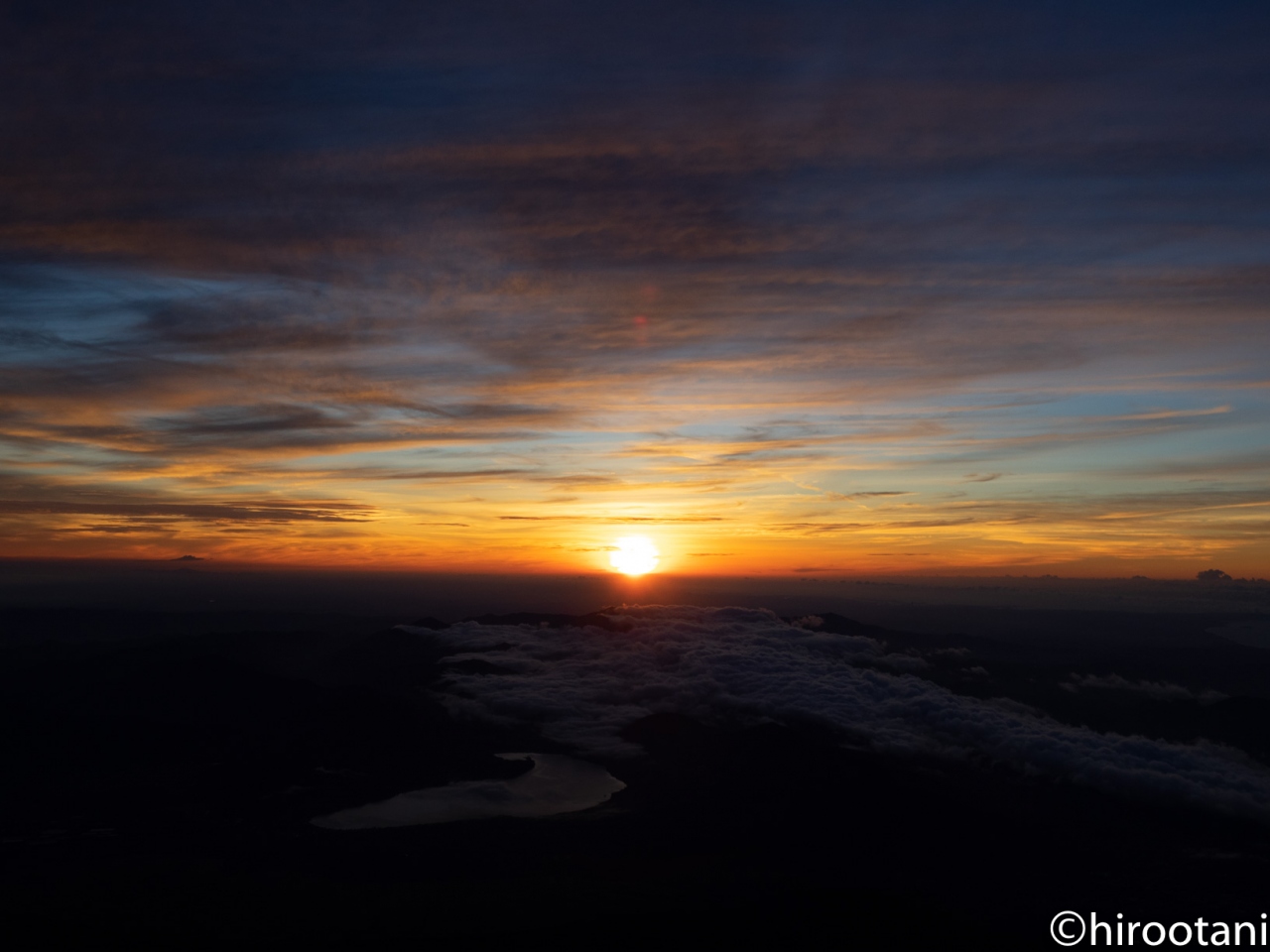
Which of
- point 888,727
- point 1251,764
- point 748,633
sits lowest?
point 1251,764

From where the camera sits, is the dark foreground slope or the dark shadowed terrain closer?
the dark foreground slope

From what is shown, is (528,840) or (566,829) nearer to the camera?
(528,840)

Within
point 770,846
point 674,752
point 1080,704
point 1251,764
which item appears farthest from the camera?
point 1080,704

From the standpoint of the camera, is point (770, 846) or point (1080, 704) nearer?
point (770, 846)

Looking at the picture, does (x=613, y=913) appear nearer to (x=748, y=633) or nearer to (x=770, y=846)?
(x=770, y=846)

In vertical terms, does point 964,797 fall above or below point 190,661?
below

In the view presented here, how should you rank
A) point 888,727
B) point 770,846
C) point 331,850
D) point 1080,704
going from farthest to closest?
point 1080,704 < point 888,727 < point 770,846 < point 331,850

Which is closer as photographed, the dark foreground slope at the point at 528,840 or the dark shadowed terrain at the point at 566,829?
the dark foreground slope at the point at 528,840

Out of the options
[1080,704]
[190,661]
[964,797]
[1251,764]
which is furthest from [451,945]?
[1080,704]
